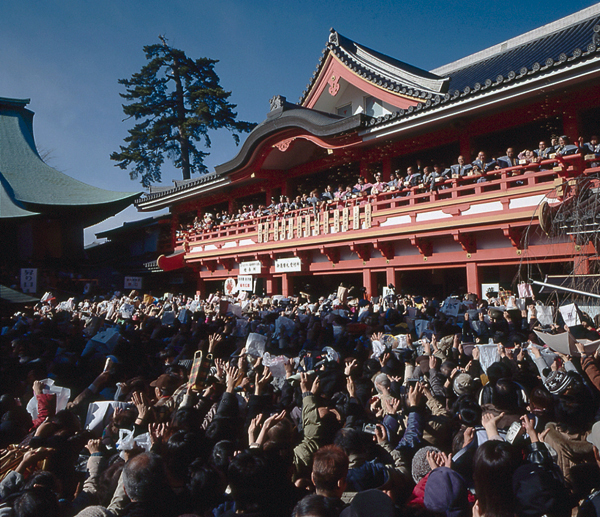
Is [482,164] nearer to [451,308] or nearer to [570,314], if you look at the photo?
[451,308]

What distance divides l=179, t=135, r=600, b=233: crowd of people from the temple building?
916cm

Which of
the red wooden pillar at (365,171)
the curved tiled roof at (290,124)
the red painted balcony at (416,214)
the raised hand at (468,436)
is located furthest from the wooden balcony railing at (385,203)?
the raised hand at (468,436)

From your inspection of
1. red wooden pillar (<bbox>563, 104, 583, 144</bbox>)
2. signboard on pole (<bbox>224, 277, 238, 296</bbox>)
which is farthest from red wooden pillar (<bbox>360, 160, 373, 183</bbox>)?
red wooden pillar (<bbox>563, 104, 583, 144</bbox>)

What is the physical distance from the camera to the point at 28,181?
842 inches

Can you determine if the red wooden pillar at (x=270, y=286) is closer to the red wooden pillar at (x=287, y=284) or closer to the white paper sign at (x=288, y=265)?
the red wooden pillar at (x=287, y=284)

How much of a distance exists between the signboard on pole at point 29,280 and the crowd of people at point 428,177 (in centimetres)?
852

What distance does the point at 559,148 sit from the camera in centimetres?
845

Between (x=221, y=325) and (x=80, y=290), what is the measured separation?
14652 mm

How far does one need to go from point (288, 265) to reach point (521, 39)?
39.4ft

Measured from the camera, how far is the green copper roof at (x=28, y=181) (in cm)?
1917

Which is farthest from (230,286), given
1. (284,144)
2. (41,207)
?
(41,207)

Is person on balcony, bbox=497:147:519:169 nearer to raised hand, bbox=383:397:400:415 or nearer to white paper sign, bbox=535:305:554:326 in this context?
white paper sign, bbox=535:305:554:326

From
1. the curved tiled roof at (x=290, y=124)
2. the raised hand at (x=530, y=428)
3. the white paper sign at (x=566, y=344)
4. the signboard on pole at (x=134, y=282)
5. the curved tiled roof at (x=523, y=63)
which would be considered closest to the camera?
the raised hand at (x=530, y=428)

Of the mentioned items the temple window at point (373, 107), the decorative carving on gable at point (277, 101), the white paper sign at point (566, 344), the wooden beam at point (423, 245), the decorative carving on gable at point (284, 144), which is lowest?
the white paper sign at point (566, 344)
